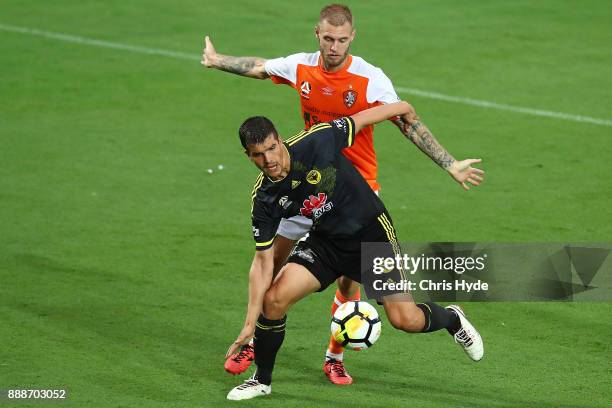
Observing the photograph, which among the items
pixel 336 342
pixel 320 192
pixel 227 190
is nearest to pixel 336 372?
pixel 336 342

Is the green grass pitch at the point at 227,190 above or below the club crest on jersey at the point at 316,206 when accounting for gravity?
below

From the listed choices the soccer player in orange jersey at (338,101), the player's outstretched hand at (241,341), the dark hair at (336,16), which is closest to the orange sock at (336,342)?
the soccer player in orange jersey at (338,101)

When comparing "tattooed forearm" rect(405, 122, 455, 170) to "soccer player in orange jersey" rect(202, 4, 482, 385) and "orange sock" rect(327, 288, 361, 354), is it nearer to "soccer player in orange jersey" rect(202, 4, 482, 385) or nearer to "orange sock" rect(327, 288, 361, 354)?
"soccer player in orange jersey" rect(202, 4, 482, 385)

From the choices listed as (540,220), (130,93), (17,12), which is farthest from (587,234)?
(17,12)

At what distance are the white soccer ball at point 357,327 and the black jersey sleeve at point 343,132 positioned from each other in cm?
118

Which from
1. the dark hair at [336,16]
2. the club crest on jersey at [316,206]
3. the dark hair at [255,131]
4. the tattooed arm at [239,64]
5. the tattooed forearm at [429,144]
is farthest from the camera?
the tattooed arm at [239,64]

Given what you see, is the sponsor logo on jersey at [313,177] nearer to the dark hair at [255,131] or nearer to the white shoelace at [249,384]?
the dark hair at [255,131]

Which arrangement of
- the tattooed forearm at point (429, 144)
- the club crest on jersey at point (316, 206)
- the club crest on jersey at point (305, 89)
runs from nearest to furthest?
1. the club crest on jersey at point (316, 206)
2. the tattooed forearm at point (429, 144)
3. the club crest on jersey at point (305, 89)

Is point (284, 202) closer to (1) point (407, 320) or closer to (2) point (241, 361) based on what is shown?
(1) point (407, 320)

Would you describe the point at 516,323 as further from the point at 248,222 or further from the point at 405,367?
the point at 248,222

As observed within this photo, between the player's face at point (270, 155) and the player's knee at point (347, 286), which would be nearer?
the player's face at point (270, 155)

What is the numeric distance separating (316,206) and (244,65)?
1.87 m

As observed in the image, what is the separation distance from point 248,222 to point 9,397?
4.27 meters

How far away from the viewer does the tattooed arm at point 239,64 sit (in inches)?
370
